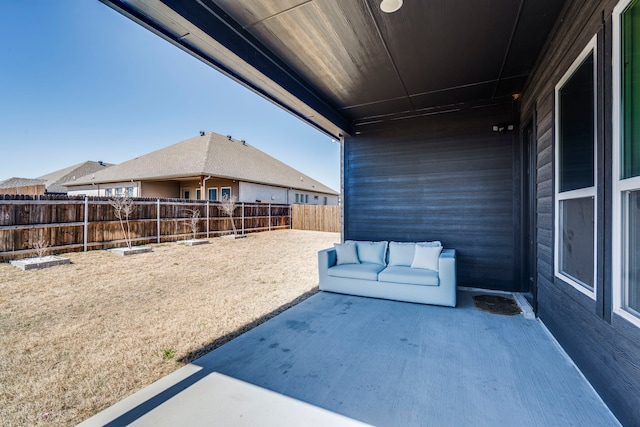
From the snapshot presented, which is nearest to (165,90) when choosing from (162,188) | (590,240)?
(162,188)

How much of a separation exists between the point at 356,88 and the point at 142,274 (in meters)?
5.09

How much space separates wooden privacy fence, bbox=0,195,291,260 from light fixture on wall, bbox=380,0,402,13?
7.84 metres

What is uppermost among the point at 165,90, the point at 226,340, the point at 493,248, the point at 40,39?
the point at 165,90

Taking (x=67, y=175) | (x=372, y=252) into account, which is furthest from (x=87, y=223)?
(x=67, y=175)

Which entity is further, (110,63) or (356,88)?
(110,63)

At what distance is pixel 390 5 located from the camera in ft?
6.95

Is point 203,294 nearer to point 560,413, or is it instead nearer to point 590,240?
point 560,413

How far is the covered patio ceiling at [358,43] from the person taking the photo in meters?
2.11

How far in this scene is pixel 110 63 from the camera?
21.1 ft

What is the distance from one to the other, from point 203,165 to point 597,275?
1312 centimetres

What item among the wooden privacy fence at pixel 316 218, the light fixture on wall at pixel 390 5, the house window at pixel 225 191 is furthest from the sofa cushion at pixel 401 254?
the house window at pixel 225 191

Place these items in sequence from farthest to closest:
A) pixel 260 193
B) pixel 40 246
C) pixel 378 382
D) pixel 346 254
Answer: pixel 260 193, pixel 40 246, pixel 346 254, pixel 378 382

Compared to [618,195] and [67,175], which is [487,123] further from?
[67,175]

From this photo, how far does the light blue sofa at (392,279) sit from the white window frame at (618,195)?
6.03 ft
